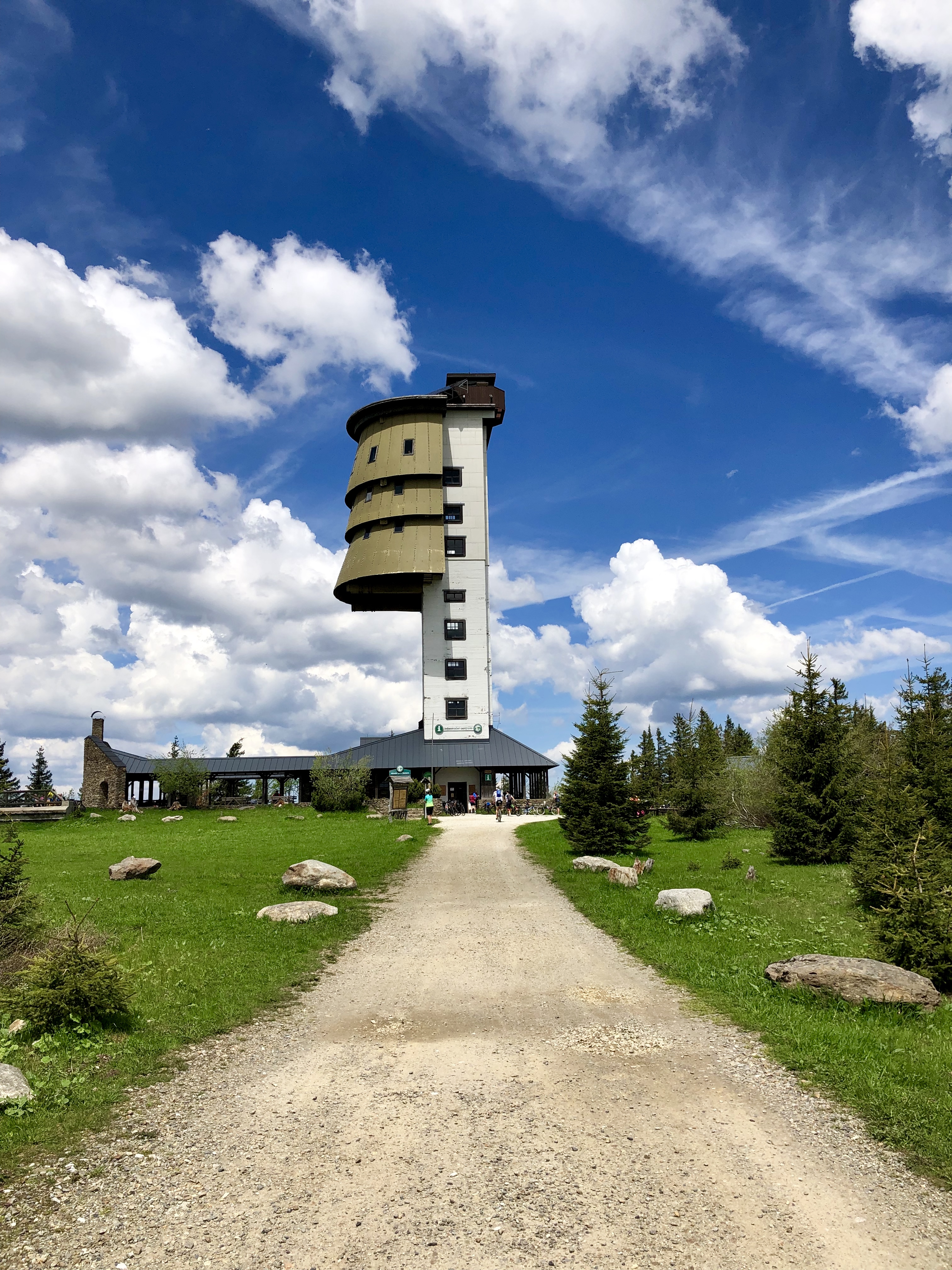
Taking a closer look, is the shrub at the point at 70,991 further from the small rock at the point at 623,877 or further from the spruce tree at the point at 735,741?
the spruce tree at the point at 735,741

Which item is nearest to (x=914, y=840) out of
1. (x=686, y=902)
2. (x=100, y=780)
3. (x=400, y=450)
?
(x=686, y=902)

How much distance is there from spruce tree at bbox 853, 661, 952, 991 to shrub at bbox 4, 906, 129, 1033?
1145 cm

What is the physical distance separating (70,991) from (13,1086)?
6.59ft

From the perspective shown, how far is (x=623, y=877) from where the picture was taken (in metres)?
20.9

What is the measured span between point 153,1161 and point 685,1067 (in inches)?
216

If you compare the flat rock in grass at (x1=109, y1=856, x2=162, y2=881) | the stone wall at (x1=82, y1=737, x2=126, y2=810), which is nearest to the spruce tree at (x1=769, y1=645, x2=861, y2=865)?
the flat rock in grass at (x1=109, y1=856, x2=162, y2=881)

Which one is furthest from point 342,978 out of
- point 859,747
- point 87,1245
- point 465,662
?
point 465,662

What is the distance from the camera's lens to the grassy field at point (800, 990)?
7.41 m

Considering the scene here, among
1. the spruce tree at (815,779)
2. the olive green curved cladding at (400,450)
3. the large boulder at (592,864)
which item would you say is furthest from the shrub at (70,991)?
the olive green curved cladding at (400,450)

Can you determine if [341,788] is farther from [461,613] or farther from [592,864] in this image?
[592,864]

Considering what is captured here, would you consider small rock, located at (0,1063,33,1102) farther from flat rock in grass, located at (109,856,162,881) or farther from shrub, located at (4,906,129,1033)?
flat rock in grass, located at (109,856,162,881)

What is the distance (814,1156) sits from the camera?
21.1 ft

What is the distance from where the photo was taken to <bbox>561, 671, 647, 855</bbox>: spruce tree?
1095 inches

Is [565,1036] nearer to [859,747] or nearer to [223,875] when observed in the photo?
[223,875]
